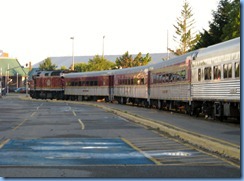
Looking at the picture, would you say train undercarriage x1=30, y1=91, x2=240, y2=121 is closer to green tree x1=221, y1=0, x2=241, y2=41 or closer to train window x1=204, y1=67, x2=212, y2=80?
train window x1=204, y1=67, x2=212, y2=80

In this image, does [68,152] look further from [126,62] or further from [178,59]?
[126,62]

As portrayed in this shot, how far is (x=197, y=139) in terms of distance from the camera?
48.2ft

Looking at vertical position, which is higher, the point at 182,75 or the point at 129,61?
the point at 129,61

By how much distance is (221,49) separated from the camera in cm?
2133

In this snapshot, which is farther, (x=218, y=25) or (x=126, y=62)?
(x=126, y=62)

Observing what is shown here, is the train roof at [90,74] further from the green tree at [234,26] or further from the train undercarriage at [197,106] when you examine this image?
the green tree at [234,26]

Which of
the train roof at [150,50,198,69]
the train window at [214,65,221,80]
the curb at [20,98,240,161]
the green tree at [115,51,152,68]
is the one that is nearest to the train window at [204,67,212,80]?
the train window at [214,65,221,80]

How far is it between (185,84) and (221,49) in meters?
6.28

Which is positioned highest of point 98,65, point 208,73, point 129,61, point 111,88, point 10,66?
point 10,66

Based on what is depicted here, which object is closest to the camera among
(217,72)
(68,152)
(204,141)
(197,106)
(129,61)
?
(68,152)

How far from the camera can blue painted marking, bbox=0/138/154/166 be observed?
37.5ft

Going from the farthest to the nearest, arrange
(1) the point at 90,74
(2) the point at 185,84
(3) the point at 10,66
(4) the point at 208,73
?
(3) the point at 10,66 < (1) the point at 90,74 < (2) the point at 185,84 < (4) the point at 208,73

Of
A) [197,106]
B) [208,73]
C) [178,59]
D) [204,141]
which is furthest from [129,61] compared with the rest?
[204,141]

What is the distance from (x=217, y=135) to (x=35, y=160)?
6611 mm
